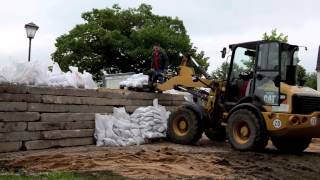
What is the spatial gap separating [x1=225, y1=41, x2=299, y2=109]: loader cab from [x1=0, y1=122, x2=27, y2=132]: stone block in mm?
5293

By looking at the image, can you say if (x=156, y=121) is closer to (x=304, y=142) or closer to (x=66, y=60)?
(x=304, y=142)

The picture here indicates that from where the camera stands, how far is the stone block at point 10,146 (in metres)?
11.3

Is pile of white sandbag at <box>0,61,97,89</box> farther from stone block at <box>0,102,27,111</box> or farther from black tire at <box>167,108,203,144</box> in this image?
black tire at <box>167,108,203,144</box>

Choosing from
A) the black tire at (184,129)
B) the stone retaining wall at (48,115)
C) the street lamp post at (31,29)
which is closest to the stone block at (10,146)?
the stone retaining wall at (48,115)

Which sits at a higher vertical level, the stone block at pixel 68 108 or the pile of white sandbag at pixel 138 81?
the pile of white sandbag at pixel 138 81

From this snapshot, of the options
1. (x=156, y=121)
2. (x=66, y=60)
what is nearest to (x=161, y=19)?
(x=66, y=60)

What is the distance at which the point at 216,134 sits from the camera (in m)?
15.8

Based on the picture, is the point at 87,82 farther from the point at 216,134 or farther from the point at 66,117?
the point at 216,134

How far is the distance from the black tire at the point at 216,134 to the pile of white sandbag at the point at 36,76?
152 inches

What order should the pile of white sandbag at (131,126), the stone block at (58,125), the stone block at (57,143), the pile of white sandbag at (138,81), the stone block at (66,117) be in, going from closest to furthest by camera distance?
1. the stone block at (57,143)
2. the stone block at (58,125)
3. the stone block at (66,117)
4. the pile of white sandbag at (131,126)
5. the pile of white sandbag at (138,81)

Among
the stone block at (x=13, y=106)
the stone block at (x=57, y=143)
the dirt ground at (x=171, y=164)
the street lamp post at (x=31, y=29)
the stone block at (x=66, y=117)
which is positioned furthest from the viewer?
the street lamp post at (x=31, y=29)

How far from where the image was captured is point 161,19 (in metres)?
50.2

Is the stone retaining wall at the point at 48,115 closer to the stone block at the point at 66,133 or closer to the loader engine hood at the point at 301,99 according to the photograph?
the stone block at the point at 66,133

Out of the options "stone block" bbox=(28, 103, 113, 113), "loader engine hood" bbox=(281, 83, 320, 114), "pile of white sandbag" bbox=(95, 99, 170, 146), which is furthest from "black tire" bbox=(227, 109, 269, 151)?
"stone block" bbox=(28, 103, 113, 113)
